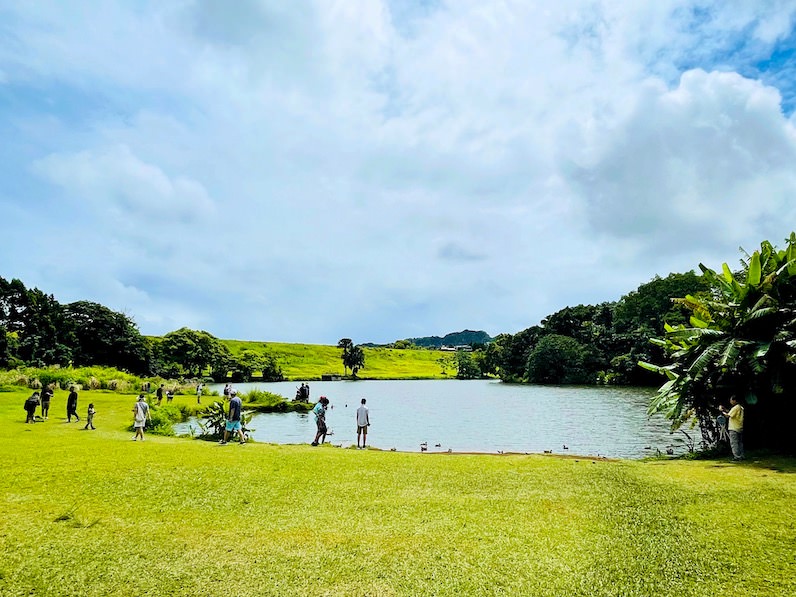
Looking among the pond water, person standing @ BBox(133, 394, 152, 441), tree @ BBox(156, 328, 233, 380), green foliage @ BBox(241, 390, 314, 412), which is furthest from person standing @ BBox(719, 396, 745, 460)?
tree @ BBox(156, 328, 233, 380)

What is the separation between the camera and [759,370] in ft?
50.1

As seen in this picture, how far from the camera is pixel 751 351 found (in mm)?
16250

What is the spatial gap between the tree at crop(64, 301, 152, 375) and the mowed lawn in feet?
244

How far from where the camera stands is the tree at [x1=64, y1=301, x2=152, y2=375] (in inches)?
3159

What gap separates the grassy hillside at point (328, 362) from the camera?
488ft

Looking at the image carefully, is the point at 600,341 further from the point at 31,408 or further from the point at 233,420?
the point at 31,408

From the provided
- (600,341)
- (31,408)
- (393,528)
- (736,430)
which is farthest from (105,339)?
(600,341)

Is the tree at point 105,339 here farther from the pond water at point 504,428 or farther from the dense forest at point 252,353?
the pond water at point 504,428

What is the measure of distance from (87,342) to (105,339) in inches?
106


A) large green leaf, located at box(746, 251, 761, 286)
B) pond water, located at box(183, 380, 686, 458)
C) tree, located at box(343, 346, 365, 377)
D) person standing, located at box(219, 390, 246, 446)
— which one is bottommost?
pond water, located at box(183, 380, 686, 458)

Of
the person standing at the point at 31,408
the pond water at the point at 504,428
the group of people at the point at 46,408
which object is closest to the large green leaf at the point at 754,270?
the pond water at the point at 504,428

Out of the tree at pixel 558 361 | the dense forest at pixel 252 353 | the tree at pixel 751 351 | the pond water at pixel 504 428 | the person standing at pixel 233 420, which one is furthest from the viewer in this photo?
the tree at pixel 558 361

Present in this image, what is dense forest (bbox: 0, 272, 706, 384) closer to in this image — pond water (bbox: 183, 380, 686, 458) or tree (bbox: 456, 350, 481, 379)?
tree (bbox: 456, 350, 481, 379)

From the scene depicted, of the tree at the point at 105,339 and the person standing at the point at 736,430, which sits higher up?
the tree at the point at 105,339
